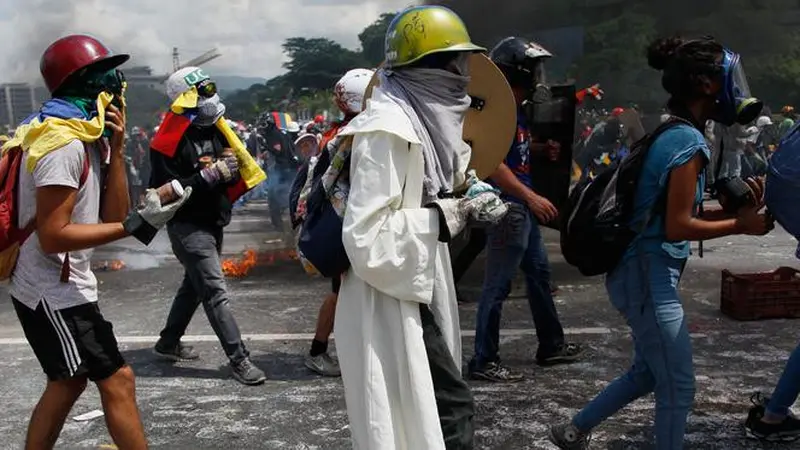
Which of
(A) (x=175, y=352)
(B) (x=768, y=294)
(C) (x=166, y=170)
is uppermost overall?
(C) (x=166, y=170)

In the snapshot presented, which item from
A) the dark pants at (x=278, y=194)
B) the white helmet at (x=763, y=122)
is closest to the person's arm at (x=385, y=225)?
the dark pants at (x=278, y=194)

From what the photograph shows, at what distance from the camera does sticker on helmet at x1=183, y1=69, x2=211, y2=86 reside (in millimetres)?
4602

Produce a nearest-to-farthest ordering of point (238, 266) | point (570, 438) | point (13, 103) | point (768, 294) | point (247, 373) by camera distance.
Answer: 1. point (570, 438)
2. point (247, 373)
3. point (768, 294)
4. point (238, 266)
5. point (13, 103)

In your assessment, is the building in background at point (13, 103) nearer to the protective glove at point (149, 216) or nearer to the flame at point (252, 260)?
the flame at point (252, 260)

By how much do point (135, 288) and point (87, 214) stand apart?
4773 mm

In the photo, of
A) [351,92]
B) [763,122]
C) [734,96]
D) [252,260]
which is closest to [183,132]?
[351,92]

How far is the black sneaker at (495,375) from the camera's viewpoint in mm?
4406

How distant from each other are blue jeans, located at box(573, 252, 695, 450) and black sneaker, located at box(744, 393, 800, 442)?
745 millimetres

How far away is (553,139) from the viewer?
4910 mm

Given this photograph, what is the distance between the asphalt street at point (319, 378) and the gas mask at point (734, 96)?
1508mm

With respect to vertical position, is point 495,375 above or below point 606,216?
below

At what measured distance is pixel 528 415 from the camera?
3.94 m

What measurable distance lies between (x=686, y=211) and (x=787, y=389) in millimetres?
1207

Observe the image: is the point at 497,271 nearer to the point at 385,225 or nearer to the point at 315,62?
the point at 385,225
